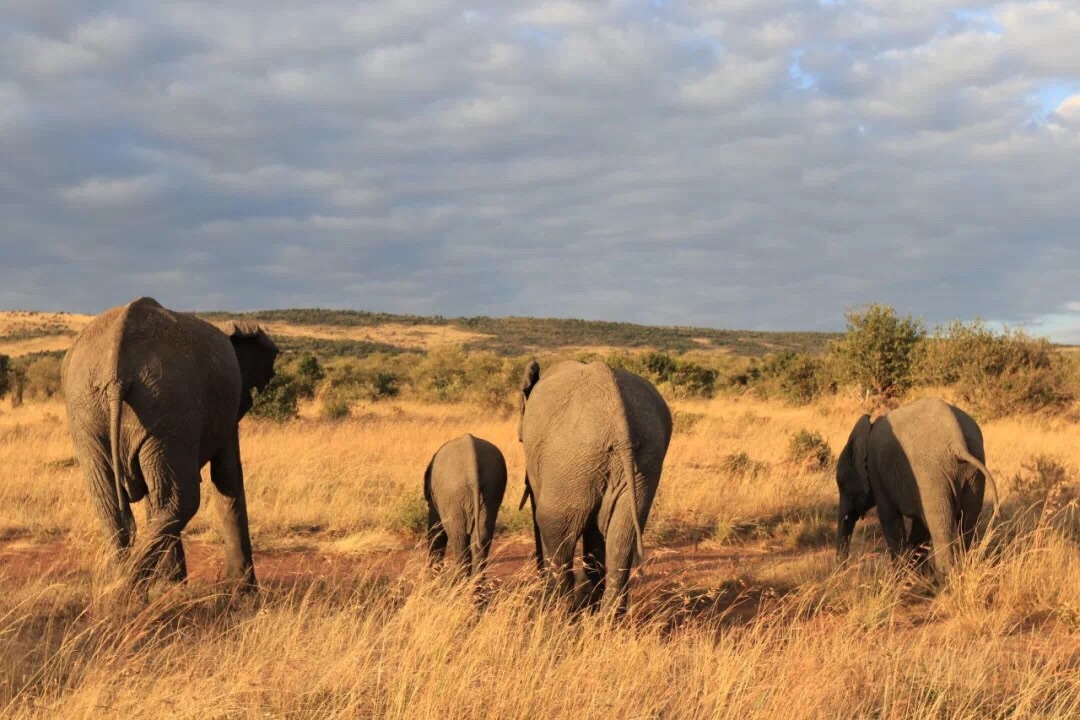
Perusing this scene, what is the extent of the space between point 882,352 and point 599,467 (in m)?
21.9

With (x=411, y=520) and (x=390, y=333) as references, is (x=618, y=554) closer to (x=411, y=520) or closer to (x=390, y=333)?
(x=411, y=520)

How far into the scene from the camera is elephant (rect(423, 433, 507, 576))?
25.7ft

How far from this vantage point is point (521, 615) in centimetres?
562

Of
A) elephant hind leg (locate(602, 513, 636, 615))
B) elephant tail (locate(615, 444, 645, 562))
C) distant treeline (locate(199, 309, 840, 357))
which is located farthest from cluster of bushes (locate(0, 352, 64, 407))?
distant treeline (locate(199, 309, 840, 357))

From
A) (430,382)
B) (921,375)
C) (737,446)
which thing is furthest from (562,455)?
(430,382)

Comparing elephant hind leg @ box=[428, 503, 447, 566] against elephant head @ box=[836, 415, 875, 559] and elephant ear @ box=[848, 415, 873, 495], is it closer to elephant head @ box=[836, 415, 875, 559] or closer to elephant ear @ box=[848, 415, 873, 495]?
elephant head @ box=[836, 415, 875, 559]

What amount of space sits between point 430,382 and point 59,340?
5213 centimetres

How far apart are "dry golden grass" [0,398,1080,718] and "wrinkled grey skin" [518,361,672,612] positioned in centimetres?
39

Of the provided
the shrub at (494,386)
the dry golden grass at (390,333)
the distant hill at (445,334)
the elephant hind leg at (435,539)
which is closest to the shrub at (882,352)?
the shrub at (494,386)

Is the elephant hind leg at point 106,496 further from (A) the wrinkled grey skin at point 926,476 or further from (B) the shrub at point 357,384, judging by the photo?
(B) the shrub at point 357,384

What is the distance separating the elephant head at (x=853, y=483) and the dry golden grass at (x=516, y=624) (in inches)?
14.3

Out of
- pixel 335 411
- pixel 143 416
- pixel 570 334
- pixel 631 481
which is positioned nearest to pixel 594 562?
pixel 631 481

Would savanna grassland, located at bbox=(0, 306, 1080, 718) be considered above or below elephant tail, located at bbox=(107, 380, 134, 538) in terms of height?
below

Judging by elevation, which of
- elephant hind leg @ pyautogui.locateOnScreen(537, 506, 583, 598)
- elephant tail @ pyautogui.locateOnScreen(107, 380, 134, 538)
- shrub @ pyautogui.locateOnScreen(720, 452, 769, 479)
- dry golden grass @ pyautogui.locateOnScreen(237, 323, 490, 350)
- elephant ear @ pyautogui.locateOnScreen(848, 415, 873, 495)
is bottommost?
shrub @ pyautogui.locateOnScreen(720, 452, 769, 479)
